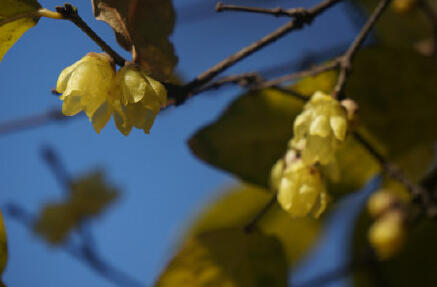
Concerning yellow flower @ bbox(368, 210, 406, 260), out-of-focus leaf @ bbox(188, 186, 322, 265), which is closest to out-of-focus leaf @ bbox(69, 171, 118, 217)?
out-of-focus leaf @ bbox(188, 186, 322, 265)

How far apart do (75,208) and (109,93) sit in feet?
4.71

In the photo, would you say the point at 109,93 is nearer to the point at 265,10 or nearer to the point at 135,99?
the point at 135,99

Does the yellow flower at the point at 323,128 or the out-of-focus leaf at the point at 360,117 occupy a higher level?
the yellow flower at the point at 323,128

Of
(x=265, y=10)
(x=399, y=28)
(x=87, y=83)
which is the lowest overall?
(x=399, y=28)

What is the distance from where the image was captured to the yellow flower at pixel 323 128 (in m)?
0.74

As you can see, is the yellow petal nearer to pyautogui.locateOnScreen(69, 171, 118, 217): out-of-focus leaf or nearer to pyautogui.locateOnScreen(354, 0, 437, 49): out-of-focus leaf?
pyautogui.locateOnScreen(354, 0, 437, 49): out-of-focus leaf

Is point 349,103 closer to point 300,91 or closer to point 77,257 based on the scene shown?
point 300,91

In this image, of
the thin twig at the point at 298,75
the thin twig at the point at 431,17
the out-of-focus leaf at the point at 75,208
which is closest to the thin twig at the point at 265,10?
the thin twig at the point at 298,75

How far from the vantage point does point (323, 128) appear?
75cm

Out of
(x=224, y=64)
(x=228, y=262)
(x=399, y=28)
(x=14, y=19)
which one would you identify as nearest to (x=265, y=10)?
(x=224, y=64)

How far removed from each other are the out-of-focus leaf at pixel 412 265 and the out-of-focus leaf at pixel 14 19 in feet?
3.39

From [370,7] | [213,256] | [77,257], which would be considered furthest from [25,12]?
[77,257]

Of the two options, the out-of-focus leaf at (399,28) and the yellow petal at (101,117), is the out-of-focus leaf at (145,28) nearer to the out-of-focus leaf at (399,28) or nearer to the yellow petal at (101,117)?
the yellow petal at (101,117)

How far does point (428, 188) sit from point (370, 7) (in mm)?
589
